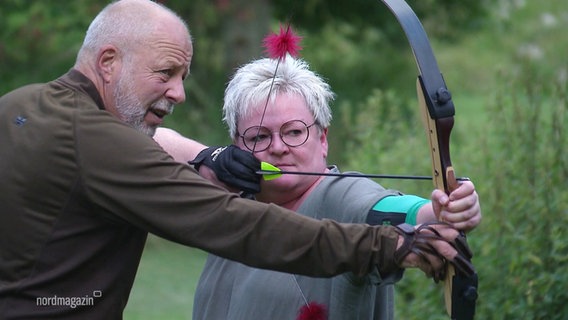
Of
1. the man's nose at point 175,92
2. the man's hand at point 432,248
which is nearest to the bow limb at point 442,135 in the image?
the man's hand at point 432,248

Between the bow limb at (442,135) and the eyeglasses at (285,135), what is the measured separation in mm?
642

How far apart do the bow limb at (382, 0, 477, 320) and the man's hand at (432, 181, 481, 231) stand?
6 centimetres

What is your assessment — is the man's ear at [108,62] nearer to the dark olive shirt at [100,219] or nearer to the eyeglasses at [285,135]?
the dark olive shirt at [100,219]

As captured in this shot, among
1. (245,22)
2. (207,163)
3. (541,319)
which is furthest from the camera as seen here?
(245,22)

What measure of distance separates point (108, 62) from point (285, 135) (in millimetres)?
707

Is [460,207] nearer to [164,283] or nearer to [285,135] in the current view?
[285,135]

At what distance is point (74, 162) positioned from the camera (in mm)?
3334

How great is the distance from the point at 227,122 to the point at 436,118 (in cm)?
114

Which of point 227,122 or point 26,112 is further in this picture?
point 227,122

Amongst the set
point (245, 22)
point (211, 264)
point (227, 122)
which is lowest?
point (211, 264)

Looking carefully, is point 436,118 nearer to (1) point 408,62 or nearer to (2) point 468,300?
(2) point 468,300

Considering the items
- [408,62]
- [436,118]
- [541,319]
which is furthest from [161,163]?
[408,62]

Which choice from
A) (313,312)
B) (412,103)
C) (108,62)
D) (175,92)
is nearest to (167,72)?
(175,92)

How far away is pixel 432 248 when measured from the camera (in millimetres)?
3137
